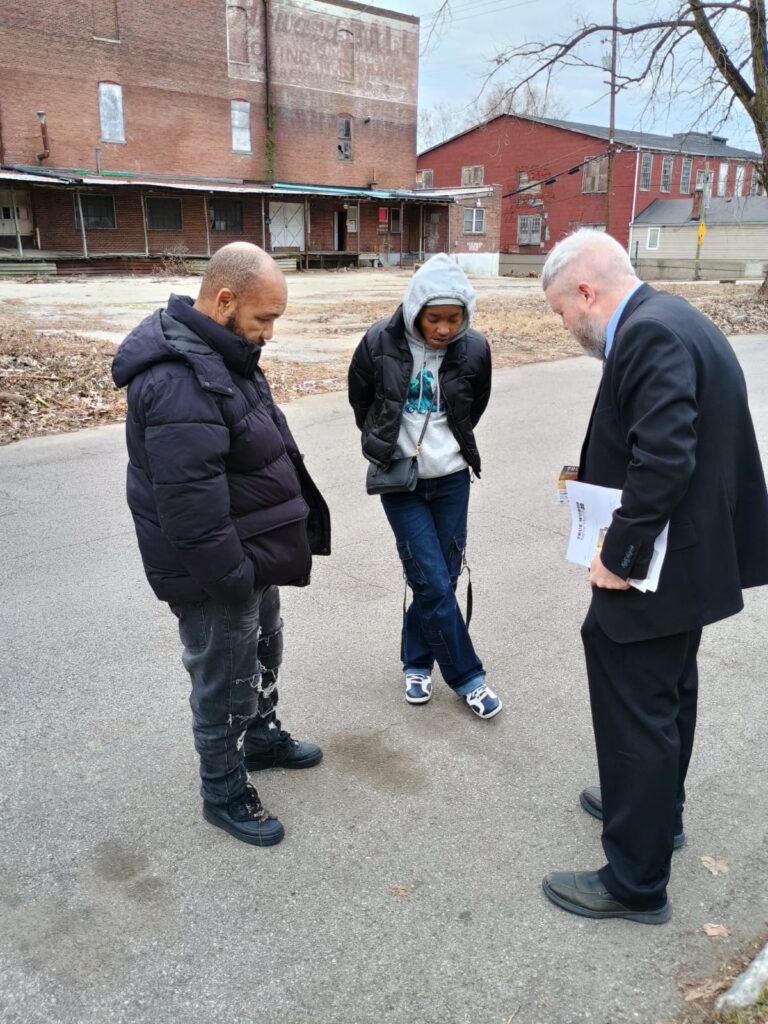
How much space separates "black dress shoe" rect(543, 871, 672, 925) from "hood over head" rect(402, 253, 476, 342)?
2.09 m

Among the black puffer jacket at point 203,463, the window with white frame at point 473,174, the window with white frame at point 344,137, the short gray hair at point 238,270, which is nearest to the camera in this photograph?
the black puffer jacket at point 203,463

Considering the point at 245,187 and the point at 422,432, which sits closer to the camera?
the point at 422,432

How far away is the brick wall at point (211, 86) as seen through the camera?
3359 cm

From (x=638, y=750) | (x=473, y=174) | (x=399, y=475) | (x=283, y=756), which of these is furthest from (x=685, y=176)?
(x=638, y=750)

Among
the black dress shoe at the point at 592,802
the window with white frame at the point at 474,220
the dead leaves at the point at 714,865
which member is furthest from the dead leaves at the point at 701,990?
the window with white frame at the point at 474,220

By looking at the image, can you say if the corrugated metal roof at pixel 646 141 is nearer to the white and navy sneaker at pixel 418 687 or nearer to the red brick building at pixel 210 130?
the red brick building at pixel 210 130

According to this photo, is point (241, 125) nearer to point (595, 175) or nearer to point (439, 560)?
point (595, 175)

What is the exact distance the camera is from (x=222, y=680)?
2.68 m

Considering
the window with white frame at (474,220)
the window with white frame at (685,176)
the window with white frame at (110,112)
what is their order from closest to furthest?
1. the window with white frame at (110,112)
2. the window with white frame at (474,220)
3. the window with white frame at (685,176)

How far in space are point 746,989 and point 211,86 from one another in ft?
141

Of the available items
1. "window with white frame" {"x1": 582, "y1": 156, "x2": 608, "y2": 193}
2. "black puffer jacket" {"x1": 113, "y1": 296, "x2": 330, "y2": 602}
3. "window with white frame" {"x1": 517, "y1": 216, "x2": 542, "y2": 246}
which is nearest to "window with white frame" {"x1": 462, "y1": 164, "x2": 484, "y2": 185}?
"window with white frame" {"x1": 517, "y1": 216, "x2": 542, "y2": 246}

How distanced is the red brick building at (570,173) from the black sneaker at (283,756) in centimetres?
4796

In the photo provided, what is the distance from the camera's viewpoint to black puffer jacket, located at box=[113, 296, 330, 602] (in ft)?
7.57

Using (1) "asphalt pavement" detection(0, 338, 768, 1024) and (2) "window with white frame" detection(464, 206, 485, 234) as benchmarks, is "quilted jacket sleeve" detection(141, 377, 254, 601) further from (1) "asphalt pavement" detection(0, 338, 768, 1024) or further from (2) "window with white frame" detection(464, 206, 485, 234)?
(2) "window with white frame" detection(464, 206, 485, 234)
